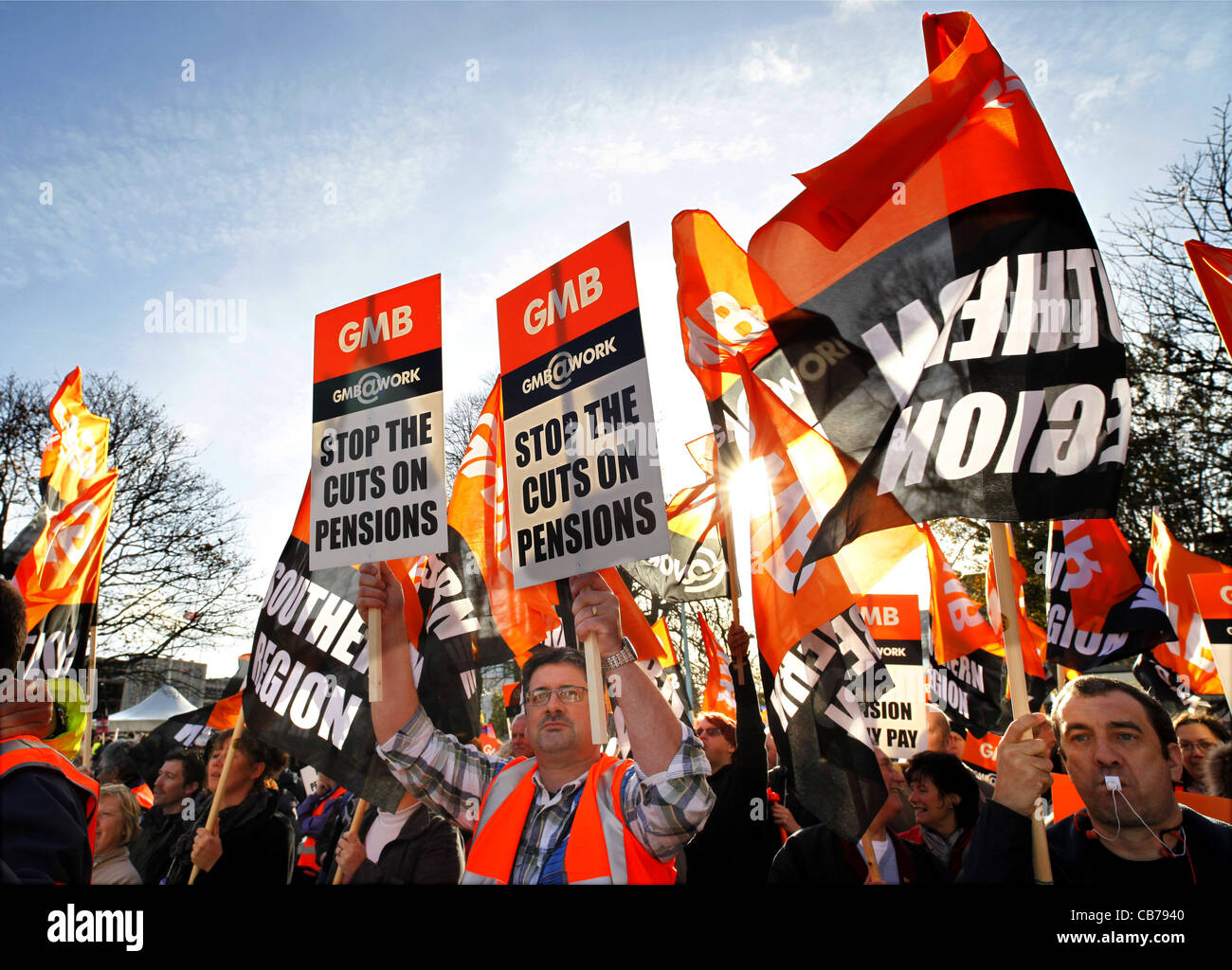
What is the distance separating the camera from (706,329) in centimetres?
487

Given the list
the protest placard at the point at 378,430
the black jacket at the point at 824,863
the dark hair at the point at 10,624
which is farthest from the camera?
the protest placard at the point at 378,430

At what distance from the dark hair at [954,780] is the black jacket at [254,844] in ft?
11.8

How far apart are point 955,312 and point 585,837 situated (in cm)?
258

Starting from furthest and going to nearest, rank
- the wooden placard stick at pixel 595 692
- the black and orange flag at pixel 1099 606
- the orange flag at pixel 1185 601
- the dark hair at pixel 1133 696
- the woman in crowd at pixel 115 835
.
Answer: the orange flag at pixel 1185 601 < the black and orange flag at pixel 1099 606 < the woman in crowd at pixel 115 835 < the wooden placard stick at pixel 595 692 < the dark hair at pixel 1133 696

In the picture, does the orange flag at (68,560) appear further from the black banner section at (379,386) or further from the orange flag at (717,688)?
the orange flag at (717,688)

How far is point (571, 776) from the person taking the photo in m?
3.45

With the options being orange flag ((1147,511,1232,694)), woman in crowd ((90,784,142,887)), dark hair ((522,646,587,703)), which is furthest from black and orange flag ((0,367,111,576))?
orange flag ((1147,511,1232,694))

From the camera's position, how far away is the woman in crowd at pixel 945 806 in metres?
4.50

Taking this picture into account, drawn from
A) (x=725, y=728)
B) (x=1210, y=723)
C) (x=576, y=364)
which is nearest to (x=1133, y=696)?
(x=576, y=364)

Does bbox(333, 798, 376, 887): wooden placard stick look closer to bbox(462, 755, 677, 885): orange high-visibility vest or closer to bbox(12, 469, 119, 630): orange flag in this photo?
bbox(462, 755, 677, 885): orange high-visibility vest

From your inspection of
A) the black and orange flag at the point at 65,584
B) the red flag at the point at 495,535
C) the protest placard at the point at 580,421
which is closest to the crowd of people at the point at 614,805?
the protest placard at the point at 580,421

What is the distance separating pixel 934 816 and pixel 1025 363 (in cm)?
271

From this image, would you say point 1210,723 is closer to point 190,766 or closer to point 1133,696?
point 1133,696
